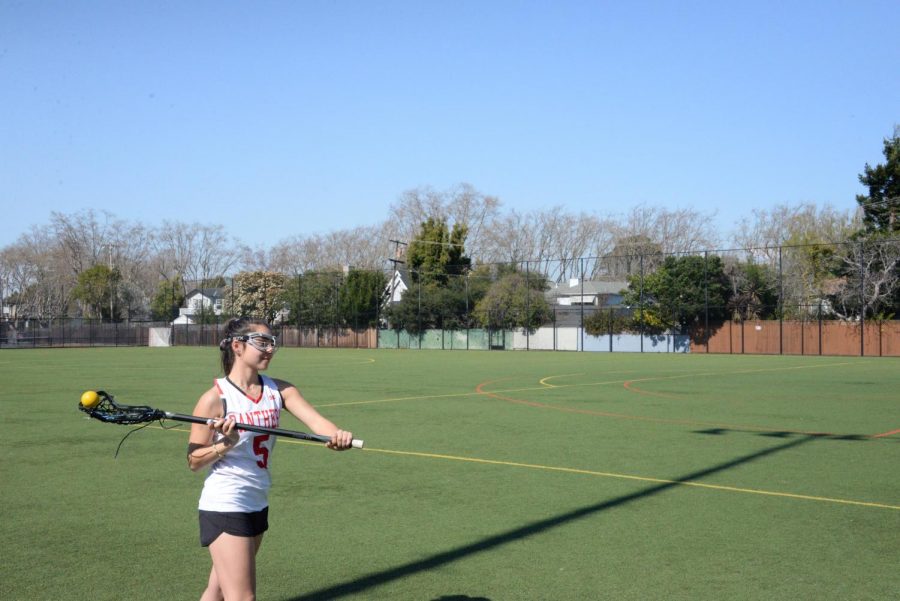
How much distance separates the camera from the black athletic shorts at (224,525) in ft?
14.7

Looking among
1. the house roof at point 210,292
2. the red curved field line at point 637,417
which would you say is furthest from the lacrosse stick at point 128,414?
the house roof at point 210,292

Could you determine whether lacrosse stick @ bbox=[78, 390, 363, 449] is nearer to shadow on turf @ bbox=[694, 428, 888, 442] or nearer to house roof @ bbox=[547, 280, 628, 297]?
shadow on turf @ bbox=[694, 428, 888, 442]

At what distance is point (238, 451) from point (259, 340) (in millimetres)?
573

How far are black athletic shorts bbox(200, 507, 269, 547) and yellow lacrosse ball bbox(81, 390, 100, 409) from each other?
850 mm

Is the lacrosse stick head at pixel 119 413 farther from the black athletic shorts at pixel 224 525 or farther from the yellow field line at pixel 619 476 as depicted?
the yellow field line at pixel 619 476

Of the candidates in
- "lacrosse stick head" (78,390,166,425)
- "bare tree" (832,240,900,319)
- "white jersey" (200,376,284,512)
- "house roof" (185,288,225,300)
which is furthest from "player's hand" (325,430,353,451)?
"house roof" (185,288,225,300)

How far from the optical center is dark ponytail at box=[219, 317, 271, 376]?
15.8ft

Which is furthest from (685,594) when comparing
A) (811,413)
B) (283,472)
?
(811,413)

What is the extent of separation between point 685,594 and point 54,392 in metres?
21.8

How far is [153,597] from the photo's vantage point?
20.6ft

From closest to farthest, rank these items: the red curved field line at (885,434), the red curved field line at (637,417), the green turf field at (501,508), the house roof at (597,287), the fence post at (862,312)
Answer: the green turf field at (501,508), the red curved field line at (885,434), the red curved field line at (637,417), the fence post at (862,312), the house roof at (597,287)

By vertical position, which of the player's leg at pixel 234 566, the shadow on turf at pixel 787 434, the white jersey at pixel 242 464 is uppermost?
the white jersey at pixel 242 464

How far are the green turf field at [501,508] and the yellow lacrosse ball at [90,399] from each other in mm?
2788

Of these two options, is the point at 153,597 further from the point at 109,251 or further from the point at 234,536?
the point at 109,251
